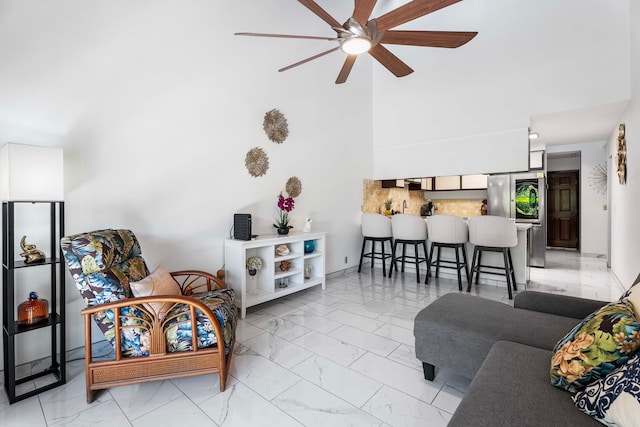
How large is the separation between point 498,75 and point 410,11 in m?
3.11

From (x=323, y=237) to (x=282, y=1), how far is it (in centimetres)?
306

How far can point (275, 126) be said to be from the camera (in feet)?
12.8

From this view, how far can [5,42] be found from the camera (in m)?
2.07

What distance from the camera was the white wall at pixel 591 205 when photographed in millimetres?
6648

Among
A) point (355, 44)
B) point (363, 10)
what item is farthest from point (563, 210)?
point (363, 10)

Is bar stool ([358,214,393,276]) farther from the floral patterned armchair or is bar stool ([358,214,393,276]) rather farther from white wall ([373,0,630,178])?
the floral patterned armchair

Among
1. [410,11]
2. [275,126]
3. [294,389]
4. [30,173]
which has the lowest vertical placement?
[294,389]

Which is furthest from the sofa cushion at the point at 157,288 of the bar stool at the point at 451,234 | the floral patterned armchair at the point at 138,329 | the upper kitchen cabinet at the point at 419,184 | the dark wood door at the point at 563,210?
A: the dark wood door at the point at 563,210

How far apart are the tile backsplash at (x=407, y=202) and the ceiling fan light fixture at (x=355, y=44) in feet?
10.4

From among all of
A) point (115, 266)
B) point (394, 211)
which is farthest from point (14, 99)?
point (394, 211)

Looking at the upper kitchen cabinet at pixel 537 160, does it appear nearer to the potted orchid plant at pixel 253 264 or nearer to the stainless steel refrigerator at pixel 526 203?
the stainless steel refrigerator at pixel 526 203

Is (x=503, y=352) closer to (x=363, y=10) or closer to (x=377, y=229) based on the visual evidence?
(x=363, y=10)

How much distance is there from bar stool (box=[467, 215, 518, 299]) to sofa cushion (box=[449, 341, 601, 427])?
9.04 feet

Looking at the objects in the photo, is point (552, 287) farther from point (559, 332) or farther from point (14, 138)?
point (14, 138)
